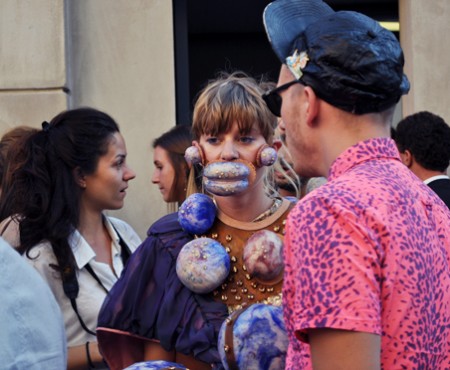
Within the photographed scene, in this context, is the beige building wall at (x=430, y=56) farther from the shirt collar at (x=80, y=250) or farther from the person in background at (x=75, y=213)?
the shirt collar at (x=80, y=250)

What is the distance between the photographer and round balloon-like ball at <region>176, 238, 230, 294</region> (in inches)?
125

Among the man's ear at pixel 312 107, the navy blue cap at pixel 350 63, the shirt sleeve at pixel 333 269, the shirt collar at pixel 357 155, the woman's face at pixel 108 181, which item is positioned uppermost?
the navy blue cap at pixel 350 63

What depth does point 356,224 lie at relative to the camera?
1.87 meters

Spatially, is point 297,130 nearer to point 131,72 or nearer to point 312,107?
point 312,107

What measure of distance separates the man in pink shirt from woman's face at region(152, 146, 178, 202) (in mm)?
3538

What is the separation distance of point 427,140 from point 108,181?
1814 millimetres

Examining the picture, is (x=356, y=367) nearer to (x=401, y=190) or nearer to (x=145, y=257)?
(x=401, y=190)

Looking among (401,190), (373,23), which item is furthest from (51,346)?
(373,23)

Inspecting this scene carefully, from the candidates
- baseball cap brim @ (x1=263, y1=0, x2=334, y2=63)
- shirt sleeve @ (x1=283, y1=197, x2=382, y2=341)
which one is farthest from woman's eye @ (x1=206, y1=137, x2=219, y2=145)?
shirt sleeve @ (x1=283, y1=197, x2=382, y2=341)

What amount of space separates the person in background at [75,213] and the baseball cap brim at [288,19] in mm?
2169

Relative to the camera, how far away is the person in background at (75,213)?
4.12 meters

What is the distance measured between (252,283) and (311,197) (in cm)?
139

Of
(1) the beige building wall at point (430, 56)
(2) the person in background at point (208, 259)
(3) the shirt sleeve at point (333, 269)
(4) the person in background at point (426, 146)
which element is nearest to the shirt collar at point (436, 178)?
(4) the person in background at point (426, 146)

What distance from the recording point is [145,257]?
3377 millimetres
